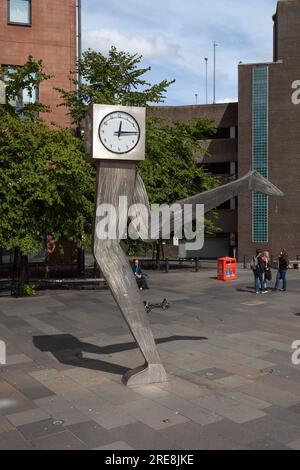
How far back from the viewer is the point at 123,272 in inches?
319

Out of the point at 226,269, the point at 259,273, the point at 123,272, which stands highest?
the point at 123,272

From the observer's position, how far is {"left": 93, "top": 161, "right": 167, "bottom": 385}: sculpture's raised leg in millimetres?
7988

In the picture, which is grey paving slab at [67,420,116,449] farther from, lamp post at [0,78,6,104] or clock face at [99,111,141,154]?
lamp post at [0,78,6,104]

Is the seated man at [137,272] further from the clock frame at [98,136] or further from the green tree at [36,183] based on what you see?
the clock frame at [98,136]

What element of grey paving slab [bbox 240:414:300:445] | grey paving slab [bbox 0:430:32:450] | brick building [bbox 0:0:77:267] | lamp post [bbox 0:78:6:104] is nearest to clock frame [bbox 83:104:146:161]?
grey paving slab [bbox 0:430:32:450]

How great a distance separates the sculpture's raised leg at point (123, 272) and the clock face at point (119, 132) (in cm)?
27

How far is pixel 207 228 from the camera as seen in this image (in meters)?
28.1

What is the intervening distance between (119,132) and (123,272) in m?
2.25

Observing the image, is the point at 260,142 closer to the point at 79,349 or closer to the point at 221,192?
the point at 221,192

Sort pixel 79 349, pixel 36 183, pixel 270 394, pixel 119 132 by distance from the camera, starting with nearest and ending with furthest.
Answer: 1. pixel 270 394
2. pixel 119 132
3. pixel 79 349
4. pixel 36 183

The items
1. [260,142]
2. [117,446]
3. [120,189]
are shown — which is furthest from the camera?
[260,142]

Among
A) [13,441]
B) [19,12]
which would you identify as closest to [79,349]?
[13,441]

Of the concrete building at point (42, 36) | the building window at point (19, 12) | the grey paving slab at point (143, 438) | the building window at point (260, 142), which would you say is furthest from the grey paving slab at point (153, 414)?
the building window at point (260, 142)

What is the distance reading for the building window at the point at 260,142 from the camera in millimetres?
41281
